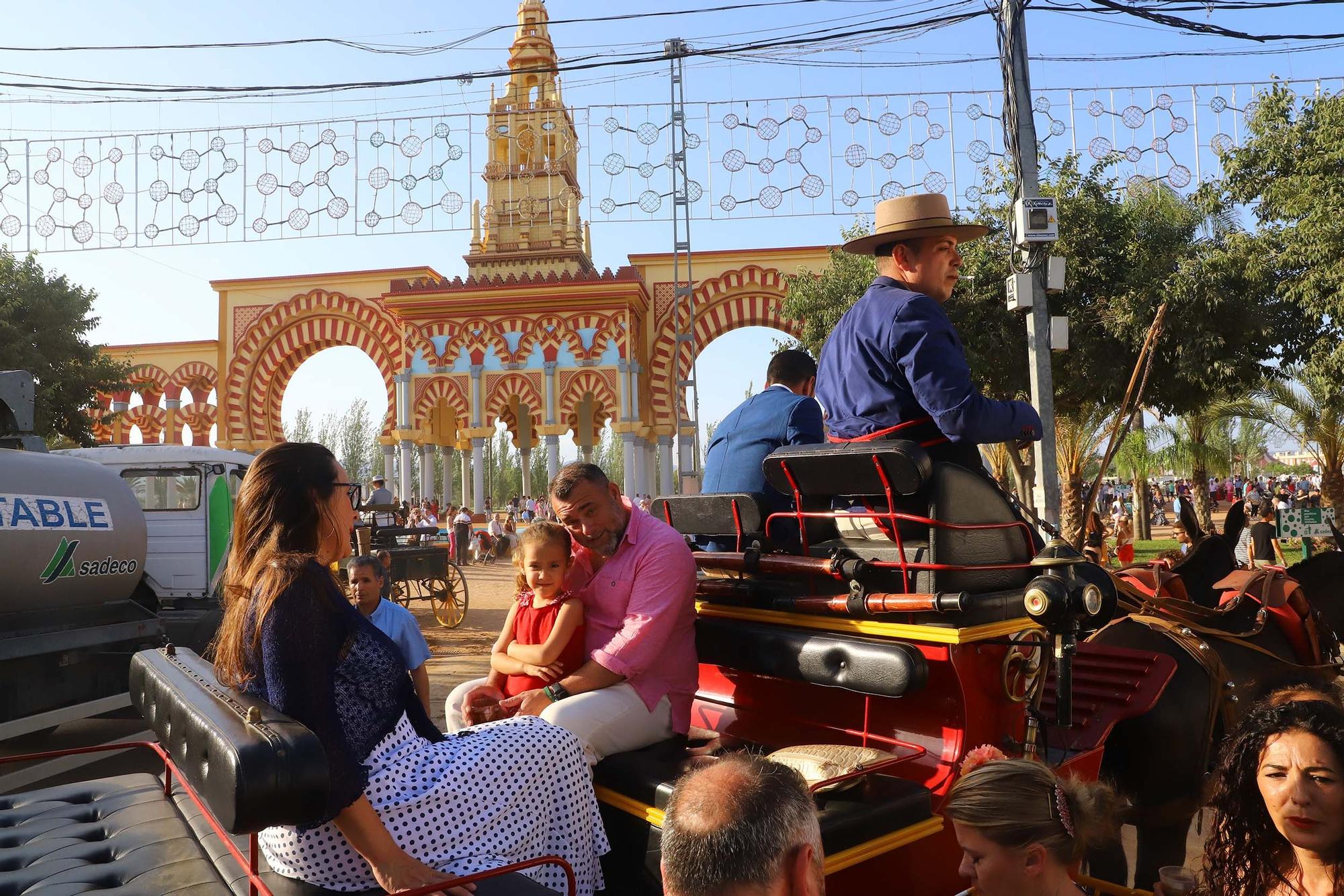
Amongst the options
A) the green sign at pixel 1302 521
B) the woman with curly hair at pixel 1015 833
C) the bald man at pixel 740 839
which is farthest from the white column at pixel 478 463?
the bald man at pixel 740 839

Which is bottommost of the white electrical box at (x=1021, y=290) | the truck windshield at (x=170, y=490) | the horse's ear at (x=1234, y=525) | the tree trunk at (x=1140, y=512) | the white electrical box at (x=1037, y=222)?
the tree trunk at (x=1140, y=512)

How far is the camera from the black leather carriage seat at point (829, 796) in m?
2.32

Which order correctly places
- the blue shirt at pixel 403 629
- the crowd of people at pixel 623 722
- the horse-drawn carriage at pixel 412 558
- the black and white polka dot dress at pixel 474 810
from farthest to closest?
the horse-drawn carriage at pixel 412 558 < the blue shirt at pixel 403 629 < the black and white polka dot dress at pixel 474 810 < the crowd of people at pixel 623 722

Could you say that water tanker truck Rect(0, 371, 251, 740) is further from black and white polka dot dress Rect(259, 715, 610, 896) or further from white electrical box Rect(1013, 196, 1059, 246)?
white electrical box Rect(1013, 196, 1059, 246)

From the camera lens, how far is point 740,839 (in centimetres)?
121

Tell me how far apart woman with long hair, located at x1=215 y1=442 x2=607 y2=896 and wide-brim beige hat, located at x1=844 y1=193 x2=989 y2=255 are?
187cm

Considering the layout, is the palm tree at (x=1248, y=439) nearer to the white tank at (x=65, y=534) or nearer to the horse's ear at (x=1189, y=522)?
the horse's ear at (x=1189, y=522)

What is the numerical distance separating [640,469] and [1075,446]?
9.72 meters

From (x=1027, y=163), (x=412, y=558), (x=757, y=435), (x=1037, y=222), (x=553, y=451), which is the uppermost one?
(x=1027, y=163)

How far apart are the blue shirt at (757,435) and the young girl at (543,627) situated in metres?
0.74

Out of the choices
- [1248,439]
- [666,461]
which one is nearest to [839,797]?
[666,461]

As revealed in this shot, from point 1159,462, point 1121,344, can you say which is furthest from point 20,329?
point 1159,462

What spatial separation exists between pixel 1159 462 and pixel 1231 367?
1651 centimetres

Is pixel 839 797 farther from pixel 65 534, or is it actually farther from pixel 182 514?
pixel 182 514
